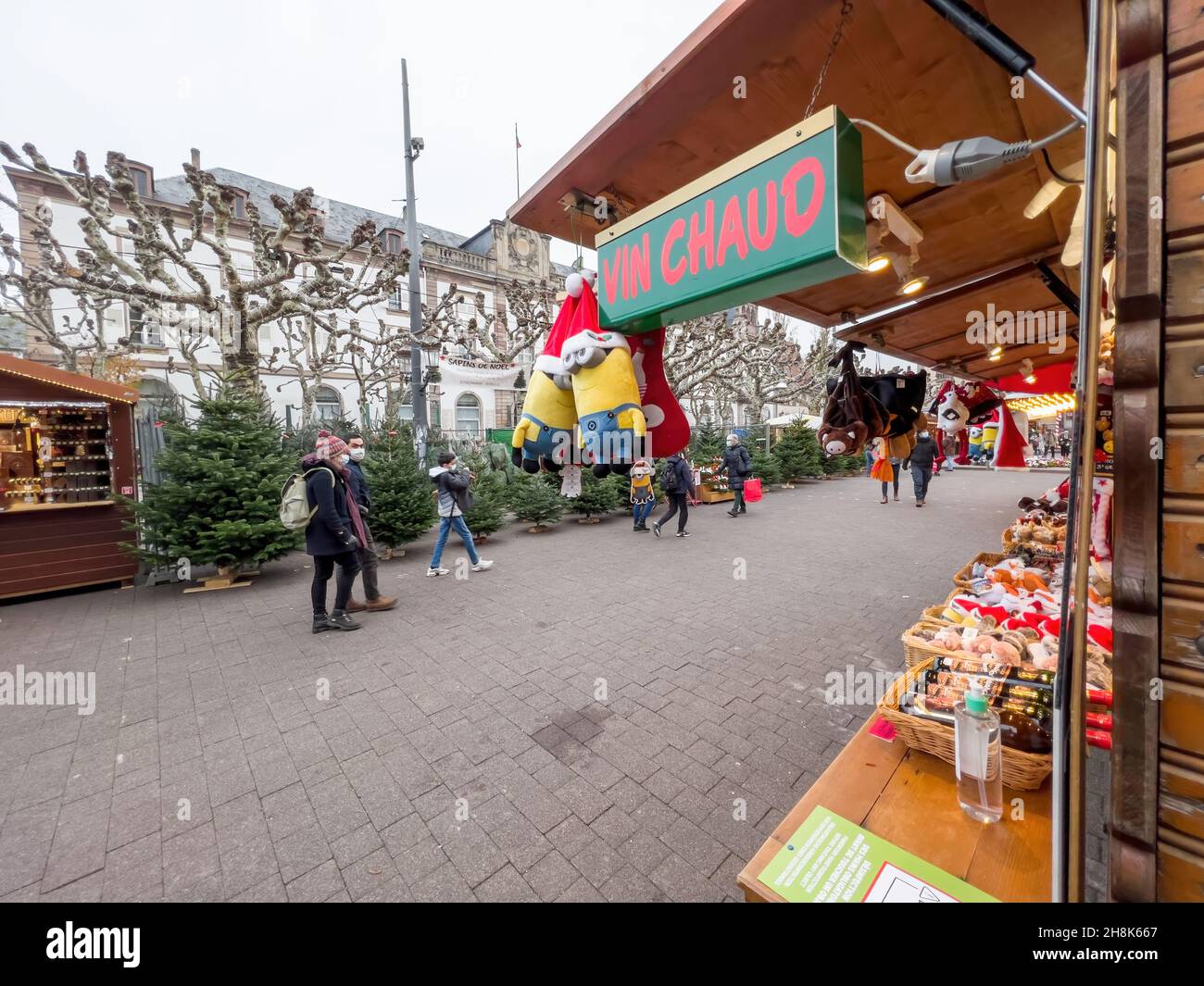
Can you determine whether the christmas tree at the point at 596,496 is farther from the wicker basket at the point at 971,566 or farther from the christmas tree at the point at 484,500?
the wicker basket at the point at 971,566

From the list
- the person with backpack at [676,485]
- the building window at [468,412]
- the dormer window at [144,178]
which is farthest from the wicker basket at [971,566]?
the dormer window at [144,178]

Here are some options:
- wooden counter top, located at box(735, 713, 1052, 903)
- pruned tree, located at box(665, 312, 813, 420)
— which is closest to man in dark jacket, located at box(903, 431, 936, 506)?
pruned tree, located at box(665, 312, 813, 420)

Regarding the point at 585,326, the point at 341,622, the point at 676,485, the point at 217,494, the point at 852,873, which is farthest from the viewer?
the point at 676,485

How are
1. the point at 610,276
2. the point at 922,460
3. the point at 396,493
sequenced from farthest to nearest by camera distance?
the point at 922,460
the point at 396,493
the point at 610,276

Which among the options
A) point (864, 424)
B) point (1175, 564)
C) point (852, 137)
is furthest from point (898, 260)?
point (1175, 564)

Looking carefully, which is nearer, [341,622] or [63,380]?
[341,622]

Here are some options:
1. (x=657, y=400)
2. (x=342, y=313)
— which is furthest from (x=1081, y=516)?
(x=342, y=313)

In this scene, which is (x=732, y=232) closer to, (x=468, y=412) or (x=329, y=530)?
(x=329, y=530)

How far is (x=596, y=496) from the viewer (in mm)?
11586

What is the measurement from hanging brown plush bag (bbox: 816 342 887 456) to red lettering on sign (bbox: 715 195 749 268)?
93.3 inches

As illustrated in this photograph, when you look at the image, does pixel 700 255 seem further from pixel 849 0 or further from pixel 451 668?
pixel 451 668

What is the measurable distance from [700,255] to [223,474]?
24.5 ft

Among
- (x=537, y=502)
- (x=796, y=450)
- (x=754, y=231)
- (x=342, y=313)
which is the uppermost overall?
(x=342, y=313)

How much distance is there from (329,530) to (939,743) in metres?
5.33
